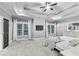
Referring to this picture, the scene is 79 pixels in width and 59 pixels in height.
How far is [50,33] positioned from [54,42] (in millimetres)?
4702

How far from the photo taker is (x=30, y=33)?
23.9 ft

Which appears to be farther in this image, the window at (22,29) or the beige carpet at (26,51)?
the window at (22,29)

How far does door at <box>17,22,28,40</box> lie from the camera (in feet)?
23.4

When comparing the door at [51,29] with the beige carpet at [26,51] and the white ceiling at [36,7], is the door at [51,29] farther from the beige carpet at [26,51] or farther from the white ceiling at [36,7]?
the beige carpet at [26,51]

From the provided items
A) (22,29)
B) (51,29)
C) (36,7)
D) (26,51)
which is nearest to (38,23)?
(22,29)

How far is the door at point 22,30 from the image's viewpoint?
23.4ft

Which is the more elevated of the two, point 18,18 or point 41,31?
point 18,18

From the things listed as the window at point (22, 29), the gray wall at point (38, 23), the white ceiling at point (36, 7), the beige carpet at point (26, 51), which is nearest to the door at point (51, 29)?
the gray wall at point (38, 23)

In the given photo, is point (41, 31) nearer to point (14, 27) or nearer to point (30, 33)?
point (30, 33)

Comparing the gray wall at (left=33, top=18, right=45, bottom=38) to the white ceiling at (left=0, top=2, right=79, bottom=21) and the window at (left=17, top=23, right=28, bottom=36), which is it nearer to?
the window at (left=17, top=23, right=28, bottom=36)

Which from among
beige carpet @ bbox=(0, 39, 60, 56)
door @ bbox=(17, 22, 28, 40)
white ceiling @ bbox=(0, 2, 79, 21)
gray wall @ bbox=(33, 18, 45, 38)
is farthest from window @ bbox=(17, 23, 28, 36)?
beige carpet @ bbox=(0, 39, 60, 56)

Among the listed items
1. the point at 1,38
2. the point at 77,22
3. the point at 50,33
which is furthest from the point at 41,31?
the point at 1,38

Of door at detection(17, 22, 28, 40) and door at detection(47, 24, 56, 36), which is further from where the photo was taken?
door at detection(47, 24, 56, 36)

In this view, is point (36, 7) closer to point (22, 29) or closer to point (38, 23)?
point (38, 23)
